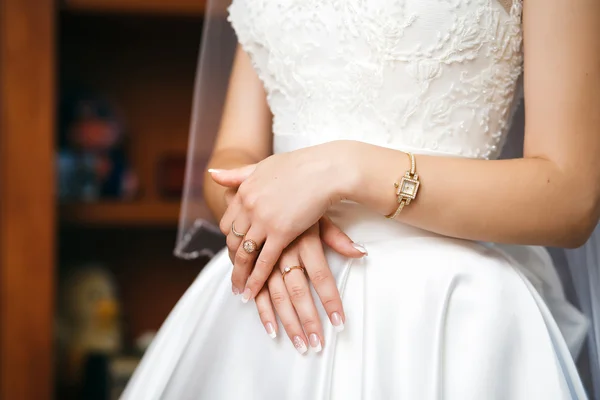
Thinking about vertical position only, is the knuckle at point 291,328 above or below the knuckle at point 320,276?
below

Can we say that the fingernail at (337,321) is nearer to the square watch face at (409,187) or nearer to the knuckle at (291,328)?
the knuckle at (291,328)

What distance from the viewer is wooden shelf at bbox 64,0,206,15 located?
5.08ft

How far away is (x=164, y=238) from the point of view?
1919mm

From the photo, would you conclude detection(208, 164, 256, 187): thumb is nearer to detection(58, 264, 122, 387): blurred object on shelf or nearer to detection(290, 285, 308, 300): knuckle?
detection(290, 285, 308, 300): knuckle

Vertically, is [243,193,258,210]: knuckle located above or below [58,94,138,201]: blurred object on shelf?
above

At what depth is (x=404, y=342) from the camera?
2.24ft

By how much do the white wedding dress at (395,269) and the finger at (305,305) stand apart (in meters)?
0.02

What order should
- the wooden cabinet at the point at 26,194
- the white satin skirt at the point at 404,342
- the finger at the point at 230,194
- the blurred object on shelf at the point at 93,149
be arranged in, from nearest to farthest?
the white satin skirt at the point at 404,342 < the finger at the point at 230,194 < the wooden cabinet at the point at 26,194 < the blurred object on shelf at the point at 93,149

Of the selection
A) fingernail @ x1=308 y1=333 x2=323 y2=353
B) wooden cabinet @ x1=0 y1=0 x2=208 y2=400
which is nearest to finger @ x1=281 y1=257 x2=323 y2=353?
fingernail @ x1=308 y1=333 x2=323 y2=353

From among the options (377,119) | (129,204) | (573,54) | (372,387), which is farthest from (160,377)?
(129,204)

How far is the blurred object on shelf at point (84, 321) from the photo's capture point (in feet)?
5.54

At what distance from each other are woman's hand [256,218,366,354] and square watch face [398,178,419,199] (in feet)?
0.26

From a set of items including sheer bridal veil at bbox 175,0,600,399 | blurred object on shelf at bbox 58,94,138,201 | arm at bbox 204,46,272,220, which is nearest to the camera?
arm at bbox 204,46,272,220

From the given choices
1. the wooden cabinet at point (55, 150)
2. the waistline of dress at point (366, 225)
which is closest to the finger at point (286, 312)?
the waistline of dress at point (366, 225)
